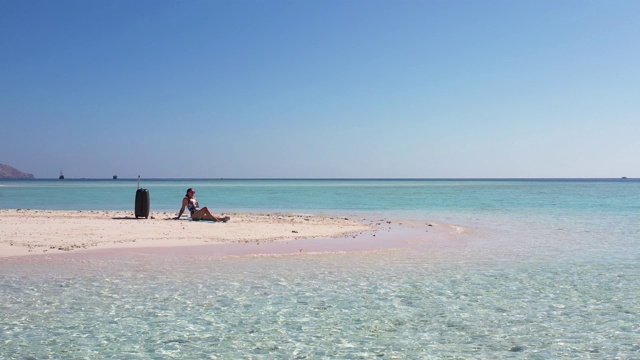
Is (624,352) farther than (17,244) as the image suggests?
No

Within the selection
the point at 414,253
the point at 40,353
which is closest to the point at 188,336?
the point at 40,353

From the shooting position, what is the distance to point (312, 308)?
912 cm

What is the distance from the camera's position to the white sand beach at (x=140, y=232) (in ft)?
54.2

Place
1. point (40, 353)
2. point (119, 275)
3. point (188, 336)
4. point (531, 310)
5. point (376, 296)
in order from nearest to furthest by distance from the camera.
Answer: point (40, 353), point (188, 336), point (531, 310), point (376, 296), point (119, 275)

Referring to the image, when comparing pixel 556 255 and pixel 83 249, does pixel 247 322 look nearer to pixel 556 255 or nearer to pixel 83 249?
pixel 83 249

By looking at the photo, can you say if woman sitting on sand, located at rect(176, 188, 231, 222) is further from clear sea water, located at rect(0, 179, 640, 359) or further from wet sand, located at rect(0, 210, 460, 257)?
clear sea water, located at rect(0, 179, 640, 359)

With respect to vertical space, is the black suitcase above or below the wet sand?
above

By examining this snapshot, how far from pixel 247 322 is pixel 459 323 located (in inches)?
123

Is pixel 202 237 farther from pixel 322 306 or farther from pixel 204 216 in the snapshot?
pixel 322 306

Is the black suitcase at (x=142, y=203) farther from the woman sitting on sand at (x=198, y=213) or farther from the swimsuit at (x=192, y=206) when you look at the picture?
the swimsuit at (x=192, y=206)

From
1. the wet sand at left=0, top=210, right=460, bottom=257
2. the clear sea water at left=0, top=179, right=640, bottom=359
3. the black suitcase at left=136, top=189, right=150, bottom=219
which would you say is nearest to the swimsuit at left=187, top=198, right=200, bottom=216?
the wet sand at left=0, top=210, right=460, bottom=257

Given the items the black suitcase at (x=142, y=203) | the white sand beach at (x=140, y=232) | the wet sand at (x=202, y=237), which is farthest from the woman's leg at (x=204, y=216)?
the black suitcase at (x=142, y=203)

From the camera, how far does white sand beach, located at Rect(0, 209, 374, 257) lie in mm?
16516

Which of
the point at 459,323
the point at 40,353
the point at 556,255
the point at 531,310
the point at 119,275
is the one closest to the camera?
the point at 40,353
